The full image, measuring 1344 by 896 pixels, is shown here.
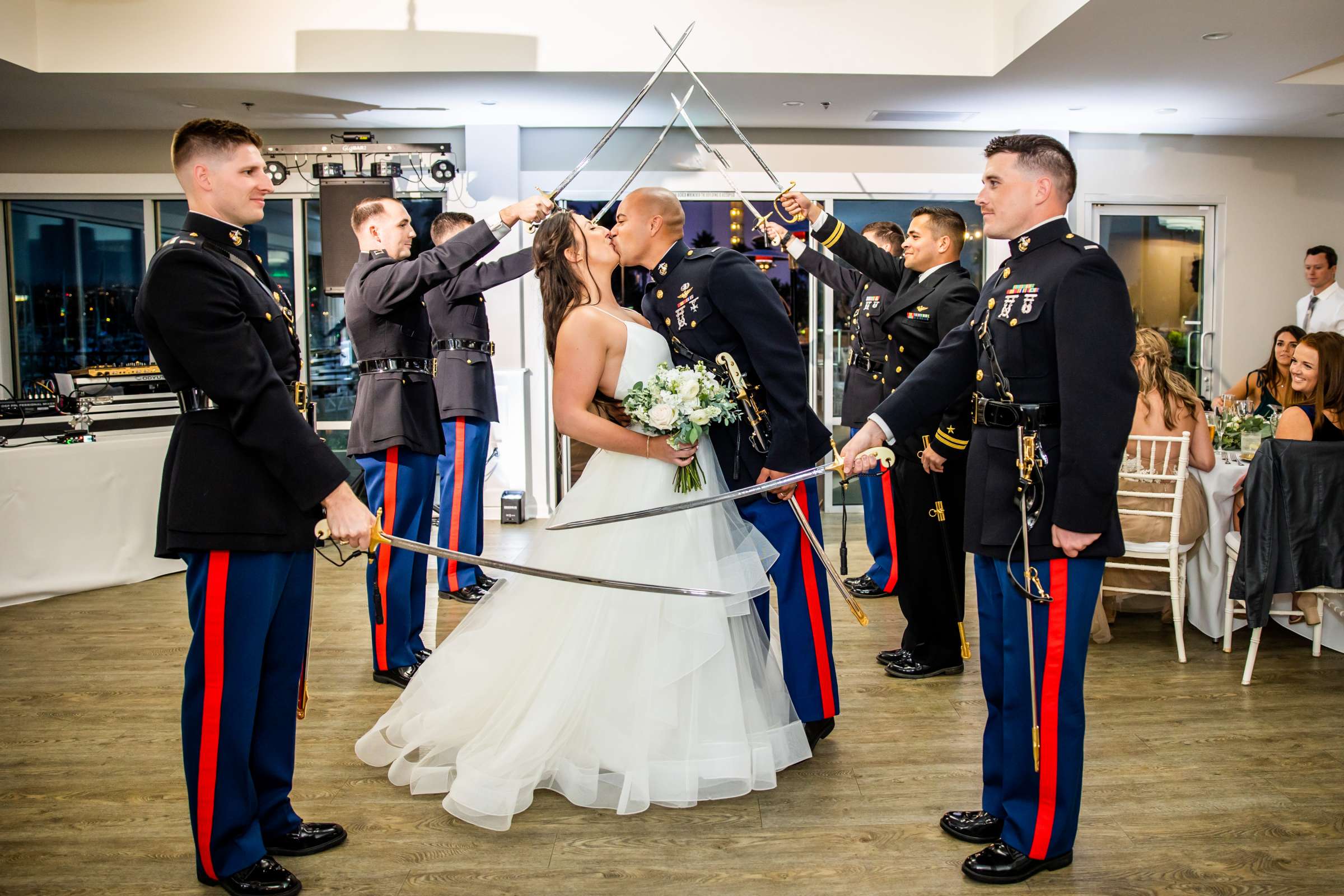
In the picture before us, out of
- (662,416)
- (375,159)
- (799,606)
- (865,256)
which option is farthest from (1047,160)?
(375,159)

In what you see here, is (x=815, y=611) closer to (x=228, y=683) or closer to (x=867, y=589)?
(x=228, y=683)

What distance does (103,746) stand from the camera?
328 cm

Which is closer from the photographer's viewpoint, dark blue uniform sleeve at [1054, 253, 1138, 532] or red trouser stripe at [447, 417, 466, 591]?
dark blue uniform sleeve at [1054, 253, 1138, 532]

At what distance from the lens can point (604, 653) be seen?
2777 millimetres

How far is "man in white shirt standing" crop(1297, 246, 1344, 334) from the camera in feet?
23.9

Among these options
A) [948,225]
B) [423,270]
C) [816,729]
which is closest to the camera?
[816,729]

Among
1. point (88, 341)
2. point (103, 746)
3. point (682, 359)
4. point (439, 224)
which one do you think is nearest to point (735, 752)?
point (682, 359)

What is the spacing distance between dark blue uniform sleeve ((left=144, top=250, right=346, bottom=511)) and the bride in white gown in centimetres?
81

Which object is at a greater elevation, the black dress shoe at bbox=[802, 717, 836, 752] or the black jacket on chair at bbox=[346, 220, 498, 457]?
the black jacket on chair at bbox=[346, 220, 498, 457]

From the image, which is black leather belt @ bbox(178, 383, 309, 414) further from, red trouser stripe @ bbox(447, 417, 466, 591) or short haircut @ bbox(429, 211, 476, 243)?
short haircut @ bbox(429, 211, 476, 243)

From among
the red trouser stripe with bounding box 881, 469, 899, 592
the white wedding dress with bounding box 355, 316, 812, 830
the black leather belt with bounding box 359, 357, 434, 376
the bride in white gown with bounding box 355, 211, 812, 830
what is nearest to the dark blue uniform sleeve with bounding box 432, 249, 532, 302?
the black leather belt with bounding box 359, 357, 434, 376

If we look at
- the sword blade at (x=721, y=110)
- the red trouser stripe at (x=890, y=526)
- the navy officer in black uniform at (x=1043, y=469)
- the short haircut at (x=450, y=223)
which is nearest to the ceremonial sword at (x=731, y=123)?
the sword blade at (x=721, y=110)

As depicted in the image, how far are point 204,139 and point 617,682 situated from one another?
1696 millimetres

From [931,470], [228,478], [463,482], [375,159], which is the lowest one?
[463,482]
